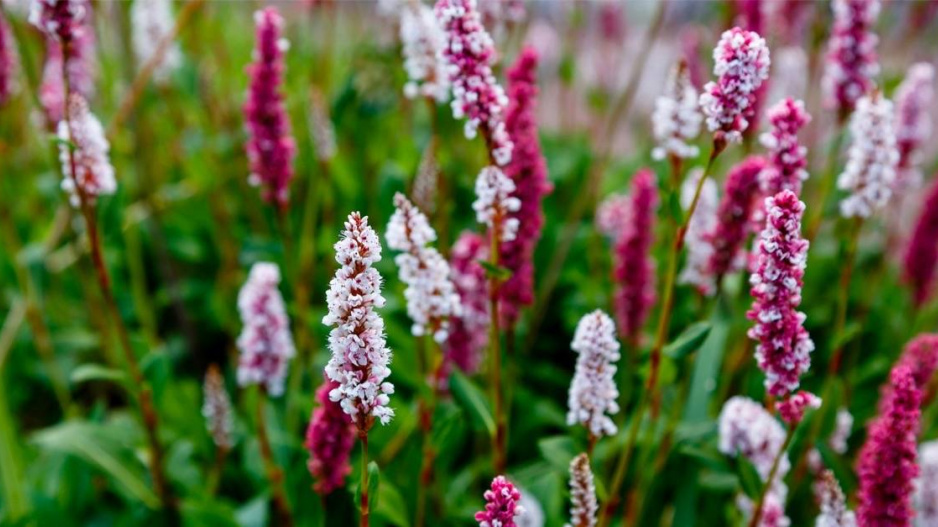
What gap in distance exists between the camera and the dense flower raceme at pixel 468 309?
263cm

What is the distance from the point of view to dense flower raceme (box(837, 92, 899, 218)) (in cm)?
232

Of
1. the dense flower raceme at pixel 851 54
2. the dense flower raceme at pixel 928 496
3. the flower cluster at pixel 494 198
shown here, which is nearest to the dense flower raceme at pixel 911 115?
the dense flower raceme at pixel 851 54

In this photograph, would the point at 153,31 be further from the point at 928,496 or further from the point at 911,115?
the point at 928,496

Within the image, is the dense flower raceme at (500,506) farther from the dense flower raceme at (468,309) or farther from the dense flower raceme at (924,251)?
the dense flower raceme at (924,251)

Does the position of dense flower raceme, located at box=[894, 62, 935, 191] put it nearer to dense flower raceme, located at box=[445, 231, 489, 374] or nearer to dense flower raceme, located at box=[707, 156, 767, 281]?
dense flower raceme, located at box=[707, 156, 767, 281]

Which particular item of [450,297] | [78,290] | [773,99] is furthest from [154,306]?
[773,99]

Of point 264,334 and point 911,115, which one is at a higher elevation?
point 911,115

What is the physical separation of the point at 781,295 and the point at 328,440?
3.35 ft

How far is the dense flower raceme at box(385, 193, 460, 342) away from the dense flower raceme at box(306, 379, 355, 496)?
10.6 inches

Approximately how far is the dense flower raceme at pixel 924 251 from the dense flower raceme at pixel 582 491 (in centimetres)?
215

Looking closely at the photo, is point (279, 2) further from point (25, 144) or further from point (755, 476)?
point (755, 476)

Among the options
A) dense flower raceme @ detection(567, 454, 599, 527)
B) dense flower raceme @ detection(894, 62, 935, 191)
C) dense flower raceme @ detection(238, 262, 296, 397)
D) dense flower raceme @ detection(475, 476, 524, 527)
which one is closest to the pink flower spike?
dense flower raceme @ detection(567, 454, 599, 527)

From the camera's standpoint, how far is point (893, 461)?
6.18 ft

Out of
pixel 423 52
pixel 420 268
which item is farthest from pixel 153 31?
pixel 420 268
